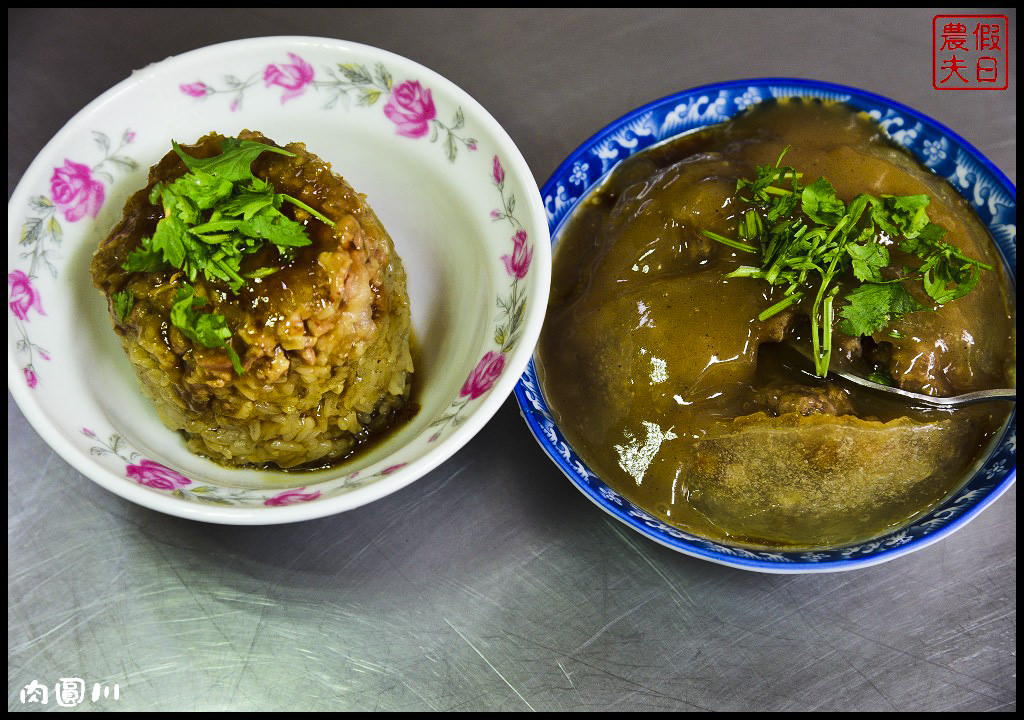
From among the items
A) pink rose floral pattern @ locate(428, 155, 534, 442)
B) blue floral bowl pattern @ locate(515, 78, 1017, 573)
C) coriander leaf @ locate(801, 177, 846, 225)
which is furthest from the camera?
coriander leaf @ locate(801, 177, 846, 225)

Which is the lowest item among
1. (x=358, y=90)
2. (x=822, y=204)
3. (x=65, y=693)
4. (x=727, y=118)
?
(x=65, y=693)

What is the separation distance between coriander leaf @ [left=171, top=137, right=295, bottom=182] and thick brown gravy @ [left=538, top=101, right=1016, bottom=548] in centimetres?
96

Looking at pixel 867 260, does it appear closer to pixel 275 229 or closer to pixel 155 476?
pixel 275 229

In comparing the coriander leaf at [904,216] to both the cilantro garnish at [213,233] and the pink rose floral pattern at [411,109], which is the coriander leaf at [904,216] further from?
the cilantro garnish at [213,233]

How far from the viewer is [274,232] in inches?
75.6

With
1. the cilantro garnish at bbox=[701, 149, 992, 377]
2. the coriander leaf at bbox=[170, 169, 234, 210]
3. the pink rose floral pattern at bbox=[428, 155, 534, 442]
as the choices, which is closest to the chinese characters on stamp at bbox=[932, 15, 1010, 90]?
the cilantro garnish at bbox=[701, 149, 992, 377]

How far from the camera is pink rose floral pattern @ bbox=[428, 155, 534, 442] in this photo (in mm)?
1988

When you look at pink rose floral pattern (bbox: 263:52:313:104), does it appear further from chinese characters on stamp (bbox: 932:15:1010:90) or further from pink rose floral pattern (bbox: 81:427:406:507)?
chinese characters on stamp (bbox: 932:15:1010:90)

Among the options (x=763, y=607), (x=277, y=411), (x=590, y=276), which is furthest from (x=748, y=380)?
(x=277, y=411)

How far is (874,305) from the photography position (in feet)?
7.07

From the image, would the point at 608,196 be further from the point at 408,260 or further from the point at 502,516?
the point at 502,516

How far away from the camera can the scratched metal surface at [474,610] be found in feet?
7.95

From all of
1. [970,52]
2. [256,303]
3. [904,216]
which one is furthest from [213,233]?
[970,52]

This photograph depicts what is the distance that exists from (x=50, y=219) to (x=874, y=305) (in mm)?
2149
